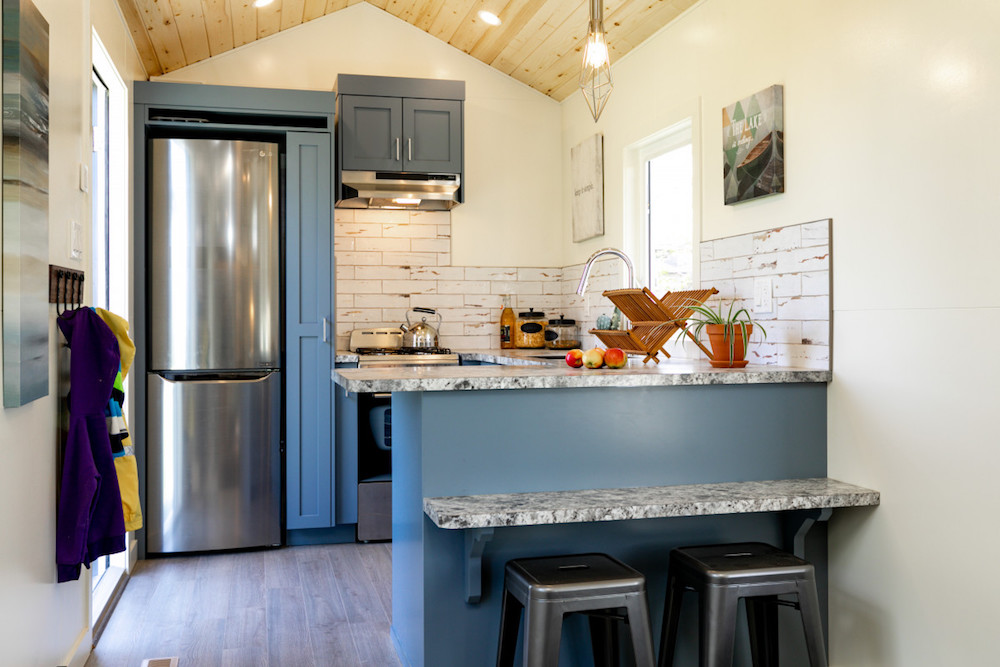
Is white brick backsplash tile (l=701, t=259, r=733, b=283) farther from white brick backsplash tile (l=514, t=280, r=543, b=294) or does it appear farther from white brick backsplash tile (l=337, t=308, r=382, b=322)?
white brick backsplash tile (l=337, t=308, r=382, b=322)

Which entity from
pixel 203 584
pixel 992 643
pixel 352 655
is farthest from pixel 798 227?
pixel 203 584

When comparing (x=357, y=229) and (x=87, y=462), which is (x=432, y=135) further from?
(x=87, y=462)

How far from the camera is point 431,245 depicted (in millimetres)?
5047

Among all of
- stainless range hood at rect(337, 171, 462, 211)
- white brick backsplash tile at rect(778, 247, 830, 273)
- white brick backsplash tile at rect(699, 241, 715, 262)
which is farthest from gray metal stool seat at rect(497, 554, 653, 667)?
stainless range hood at rect(337, 171, 462, 211)

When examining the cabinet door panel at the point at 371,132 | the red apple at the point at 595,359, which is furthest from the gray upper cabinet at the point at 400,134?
the red apple at the point at 595,359

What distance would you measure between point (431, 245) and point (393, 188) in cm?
51

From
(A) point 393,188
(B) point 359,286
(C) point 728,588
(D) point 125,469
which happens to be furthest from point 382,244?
(C) point 728,588

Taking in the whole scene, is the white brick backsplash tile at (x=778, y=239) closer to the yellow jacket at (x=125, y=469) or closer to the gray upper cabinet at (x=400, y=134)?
the gray upper cabinet at (x=400, y=134)

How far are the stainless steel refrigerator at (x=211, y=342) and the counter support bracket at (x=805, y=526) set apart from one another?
105 inches

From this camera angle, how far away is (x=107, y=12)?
3258 mm

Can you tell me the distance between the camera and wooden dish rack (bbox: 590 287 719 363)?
9.62 feet

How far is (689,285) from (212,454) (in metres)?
2.46

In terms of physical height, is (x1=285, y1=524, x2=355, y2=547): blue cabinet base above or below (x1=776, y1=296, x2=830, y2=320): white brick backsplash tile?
below

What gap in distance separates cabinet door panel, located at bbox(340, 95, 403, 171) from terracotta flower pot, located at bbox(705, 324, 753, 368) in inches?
89.6
